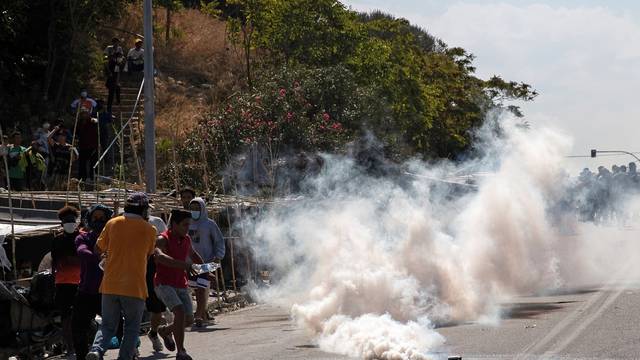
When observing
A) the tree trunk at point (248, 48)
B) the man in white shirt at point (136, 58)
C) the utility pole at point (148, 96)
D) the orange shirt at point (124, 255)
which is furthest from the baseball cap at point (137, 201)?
the tree trunk at point (248, 48)

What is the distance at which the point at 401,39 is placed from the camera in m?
43.2

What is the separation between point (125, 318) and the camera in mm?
11242

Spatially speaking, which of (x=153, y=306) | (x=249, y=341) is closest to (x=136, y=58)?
(x=249, y=341)

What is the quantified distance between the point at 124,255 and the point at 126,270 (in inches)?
5.4

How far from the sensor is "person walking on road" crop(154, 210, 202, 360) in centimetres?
1236

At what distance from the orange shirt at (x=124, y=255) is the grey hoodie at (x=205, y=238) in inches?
179

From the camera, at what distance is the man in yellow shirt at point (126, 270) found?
1102cm

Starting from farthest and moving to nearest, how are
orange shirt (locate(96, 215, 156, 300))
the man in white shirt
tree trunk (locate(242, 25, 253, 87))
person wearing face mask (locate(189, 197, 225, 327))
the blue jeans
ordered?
tree trunk (locate(242, 25, 253, 87)) < the man in white shirt < person wearing face mask (locate(189, 197, 225, 327)) < the blue jeans < orange shirt (locate(96, 215, 156, 300))

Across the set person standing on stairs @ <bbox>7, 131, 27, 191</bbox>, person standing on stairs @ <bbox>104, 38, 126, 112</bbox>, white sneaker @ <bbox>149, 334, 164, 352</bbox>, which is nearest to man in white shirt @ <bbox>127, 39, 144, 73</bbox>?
person standing on stairs @ <bbox>104, 38, 126, 112</bbox>

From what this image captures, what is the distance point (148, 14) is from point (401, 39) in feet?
80.2

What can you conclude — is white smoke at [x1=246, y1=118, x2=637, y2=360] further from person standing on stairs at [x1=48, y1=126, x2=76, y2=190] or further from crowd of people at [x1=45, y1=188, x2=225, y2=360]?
person standing on stairs at [x1=48, y1=126, x2=76, y2=190]

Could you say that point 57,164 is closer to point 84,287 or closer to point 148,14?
point 148,14

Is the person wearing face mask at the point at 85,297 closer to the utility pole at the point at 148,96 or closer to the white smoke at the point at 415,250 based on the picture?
the white smoke at the point at 415,250

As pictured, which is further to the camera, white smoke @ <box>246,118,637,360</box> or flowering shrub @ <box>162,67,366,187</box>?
flowering shrub @ <box>162,67,366,187</box>
